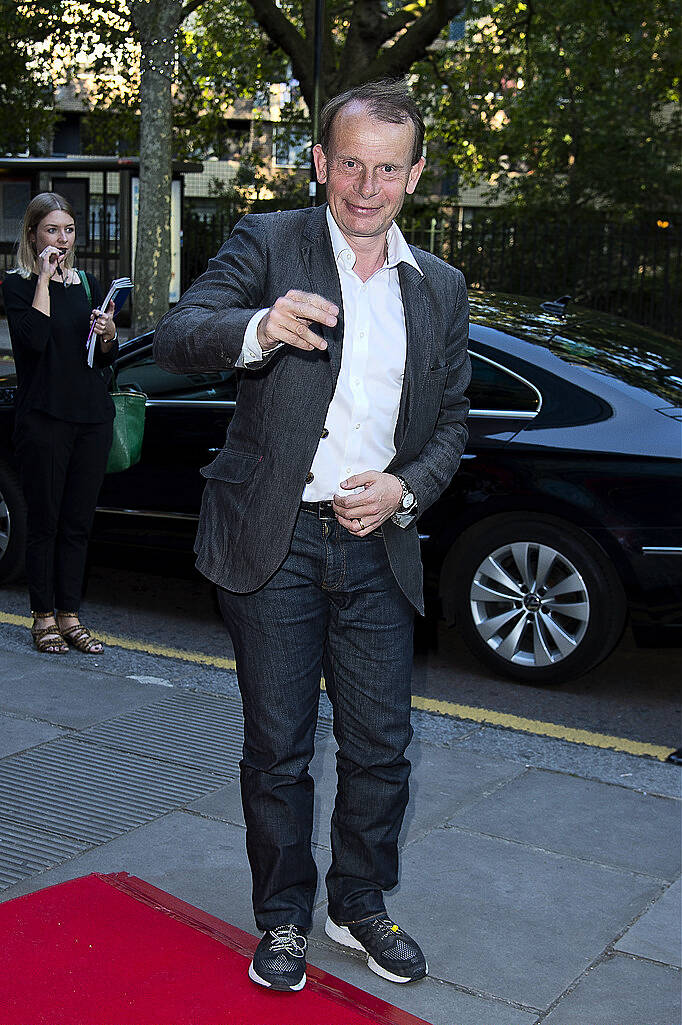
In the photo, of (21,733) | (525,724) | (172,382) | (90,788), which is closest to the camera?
(90,788)

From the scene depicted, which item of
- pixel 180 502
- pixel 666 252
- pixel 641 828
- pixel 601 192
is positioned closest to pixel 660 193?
pixel 601 192

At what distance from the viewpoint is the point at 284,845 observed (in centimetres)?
285

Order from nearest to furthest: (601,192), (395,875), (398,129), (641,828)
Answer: (398,129), (395,875), (641,828), (601,192)

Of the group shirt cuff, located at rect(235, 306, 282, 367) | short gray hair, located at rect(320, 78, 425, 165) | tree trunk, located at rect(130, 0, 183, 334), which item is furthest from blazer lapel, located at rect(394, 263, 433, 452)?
tree trunk, located at rect(130, 0, 183, 334)

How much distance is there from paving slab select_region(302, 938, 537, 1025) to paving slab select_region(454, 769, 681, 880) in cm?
90

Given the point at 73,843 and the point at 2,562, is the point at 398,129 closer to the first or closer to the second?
the point at 73,843

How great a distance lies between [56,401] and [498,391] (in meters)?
1.97

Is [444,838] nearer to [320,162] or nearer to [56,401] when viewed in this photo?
[320,162]

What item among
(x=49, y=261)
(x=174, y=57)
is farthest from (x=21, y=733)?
(x=174, y=57)

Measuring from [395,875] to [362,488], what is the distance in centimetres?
98

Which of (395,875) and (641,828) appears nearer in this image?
(395,875)

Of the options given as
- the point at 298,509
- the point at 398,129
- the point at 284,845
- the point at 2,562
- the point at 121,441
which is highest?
the point at 398,129

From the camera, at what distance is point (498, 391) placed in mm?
5648

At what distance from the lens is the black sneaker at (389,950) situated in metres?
2.96
